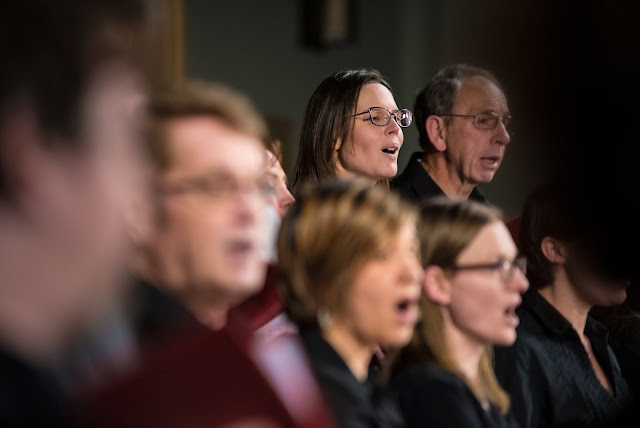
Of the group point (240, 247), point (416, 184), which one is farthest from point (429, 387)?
point (416, 184)

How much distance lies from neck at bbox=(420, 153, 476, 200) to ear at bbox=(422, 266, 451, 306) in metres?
1.07

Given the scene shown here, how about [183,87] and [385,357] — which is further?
[385,357]

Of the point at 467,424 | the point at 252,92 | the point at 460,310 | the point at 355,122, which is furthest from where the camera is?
the point at 252,92

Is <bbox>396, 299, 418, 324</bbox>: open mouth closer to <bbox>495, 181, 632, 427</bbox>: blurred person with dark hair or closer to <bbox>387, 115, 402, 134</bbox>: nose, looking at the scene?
<bbox>495, 181, 632, 427</bbox>: blurred person with dark hair

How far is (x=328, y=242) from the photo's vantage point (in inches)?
56.1

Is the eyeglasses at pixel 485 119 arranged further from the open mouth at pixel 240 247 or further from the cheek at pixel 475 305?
the open mouth at pixel 240 247

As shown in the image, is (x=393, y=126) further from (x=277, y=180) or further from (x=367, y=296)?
(x=367, y=296)

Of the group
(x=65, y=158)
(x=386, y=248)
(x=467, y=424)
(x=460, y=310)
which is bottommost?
(x=467, y=424)

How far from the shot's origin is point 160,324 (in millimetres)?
1009

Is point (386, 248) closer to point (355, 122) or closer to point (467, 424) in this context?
point (467, 424)

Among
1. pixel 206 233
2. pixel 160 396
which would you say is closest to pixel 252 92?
pixel 206 233

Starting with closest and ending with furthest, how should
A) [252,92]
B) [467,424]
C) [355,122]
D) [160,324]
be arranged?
[160,324]
[467,424]
[355,122]
[252,92]

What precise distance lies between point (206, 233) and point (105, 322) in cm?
30

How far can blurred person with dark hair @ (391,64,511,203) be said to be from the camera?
2836mm
